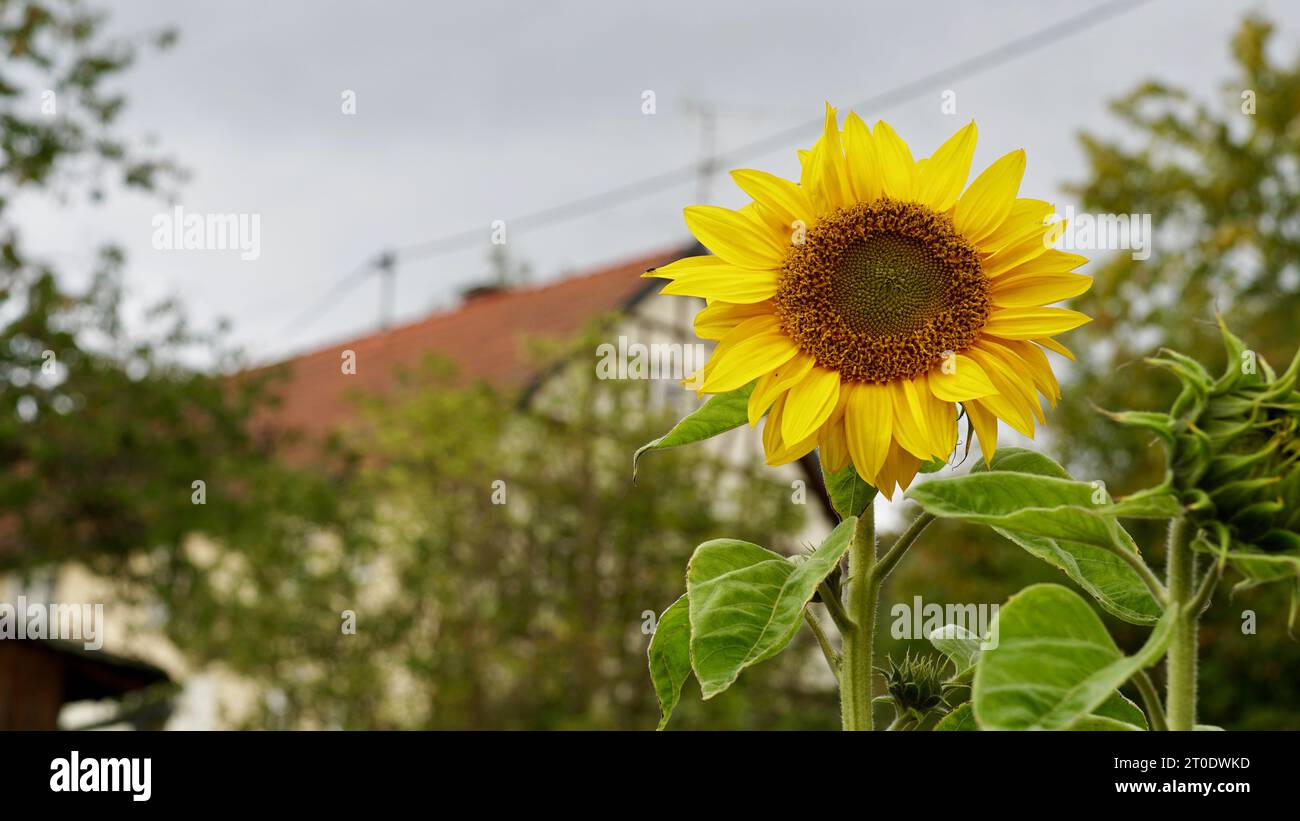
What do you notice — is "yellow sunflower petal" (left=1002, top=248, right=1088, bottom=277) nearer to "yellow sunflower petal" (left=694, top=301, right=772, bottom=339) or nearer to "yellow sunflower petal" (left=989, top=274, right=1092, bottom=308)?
"yellow sunflower petal" (left=989, top=274, right=1092, bottom=308)

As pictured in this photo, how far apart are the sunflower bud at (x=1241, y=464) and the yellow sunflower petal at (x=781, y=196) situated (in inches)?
14.3

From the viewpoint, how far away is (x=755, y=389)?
1046 millimetres

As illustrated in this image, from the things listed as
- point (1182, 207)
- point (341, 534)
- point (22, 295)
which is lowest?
point (341, 534)

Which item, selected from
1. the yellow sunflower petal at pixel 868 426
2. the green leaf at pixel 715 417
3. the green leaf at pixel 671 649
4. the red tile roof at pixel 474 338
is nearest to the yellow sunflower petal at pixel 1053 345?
the yellow sunflower petal at pixel 868 426

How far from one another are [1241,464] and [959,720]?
338 millimetres

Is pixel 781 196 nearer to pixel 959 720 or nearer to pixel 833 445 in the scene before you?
pixel 833 445

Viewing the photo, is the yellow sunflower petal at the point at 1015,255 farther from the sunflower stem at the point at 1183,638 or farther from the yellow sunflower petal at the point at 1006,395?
Answer: the sunflower stem at the point at 1183,638

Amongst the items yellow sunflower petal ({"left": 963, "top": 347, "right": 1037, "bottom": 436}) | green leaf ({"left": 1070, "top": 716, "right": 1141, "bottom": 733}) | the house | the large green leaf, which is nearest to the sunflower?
yellow sunflower petal ({"left": 963, "top": 347, "right": 1037, "bottom": 436})

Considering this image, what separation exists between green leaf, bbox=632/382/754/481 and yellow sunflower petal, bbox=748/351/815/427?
0.03 meters
